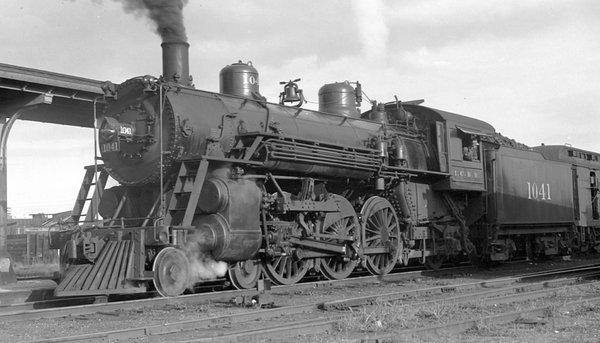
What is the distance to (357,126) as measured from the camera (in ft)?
49.2

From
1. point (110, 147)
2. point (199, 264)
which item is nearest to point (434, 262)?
point (199, 264)

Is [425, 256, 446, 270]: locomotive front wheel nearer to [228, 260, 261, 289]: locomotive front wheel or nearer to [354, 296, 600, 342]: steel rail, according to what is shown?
[228, 260, 261, 289]: locomotive front wheel

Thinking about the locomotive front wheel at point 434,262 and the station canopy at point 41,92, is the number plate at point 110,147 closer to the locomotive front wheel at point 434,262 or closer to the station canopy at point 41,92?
the station canopy at point 41,92

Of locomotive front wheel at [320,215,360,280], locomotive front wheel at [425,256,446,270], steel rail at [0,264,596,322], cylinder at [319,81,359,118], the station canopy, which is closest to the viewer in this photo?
steel rail at [0,264,596,322]

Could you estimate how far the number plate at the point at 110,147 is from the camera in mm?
11555

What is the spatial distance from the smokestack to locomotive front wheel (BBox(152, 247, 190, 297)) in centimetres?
336

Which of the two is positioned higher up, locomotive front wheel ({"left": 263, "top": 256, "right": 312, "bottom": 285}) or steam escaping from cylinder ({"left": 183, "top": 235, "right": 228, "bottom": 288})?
steam escaping from cylinder ({"left": 183, "top": 235, "right": 228, "bottom": 288})

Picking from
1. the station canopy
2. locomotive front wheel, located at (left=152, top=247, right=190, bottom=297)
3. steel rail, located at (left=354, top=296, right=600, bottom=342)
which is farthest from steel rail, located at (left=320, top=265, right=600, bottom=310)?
the station canopy

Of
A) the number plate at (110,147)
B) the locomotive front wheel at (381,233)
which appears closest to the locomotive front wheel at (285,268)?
the locomotive front wheel at (381,233)

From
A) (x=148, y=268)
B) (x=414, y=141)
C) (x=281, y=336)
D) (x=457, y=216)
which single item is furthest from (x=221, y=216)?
(x=457, y=216)

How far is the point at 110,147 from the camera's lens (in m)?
11.8

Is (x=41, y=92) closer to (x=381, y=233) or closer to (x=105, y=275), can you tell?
(x=105, y=275)

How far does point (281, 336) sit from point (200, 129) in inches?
205

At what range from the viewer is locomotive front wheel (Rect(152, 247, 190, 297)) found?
990 cm
